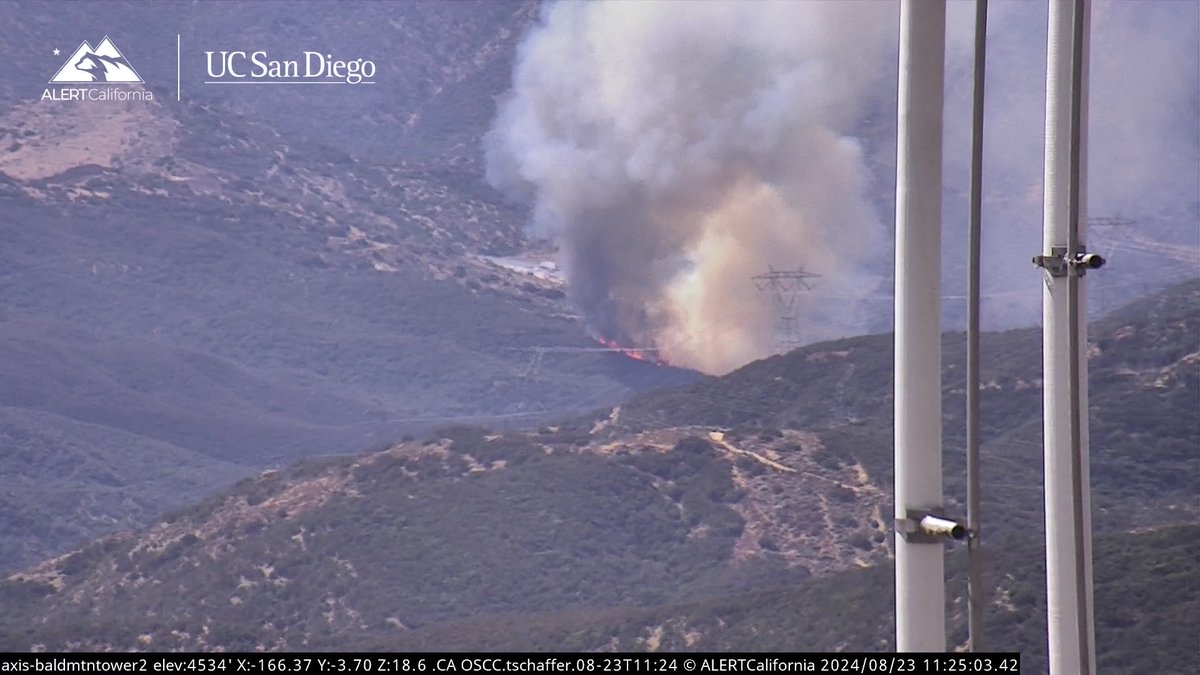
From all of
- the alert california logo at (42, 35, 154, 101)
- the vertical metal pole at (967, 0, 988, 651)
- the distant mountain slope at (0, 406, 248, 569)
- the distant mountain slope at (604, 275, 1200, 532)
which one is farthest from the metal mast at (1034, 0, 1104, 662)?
the alert california logo at (42, 35, 154, 101)

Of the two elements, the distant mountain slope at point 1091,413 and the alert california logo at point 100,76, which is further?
the alert california logo at point 100,76

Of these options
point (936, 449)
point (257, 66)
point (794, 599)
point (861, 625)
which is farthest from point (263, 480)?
point (936, 449)

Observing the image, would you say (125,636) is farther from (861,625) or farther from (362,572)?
(861,625)

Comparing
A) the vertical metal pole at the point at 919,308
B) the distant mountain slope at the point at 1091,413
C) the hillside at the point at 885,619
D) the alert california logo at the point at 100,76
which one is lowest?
the hillside at the point at 885,619

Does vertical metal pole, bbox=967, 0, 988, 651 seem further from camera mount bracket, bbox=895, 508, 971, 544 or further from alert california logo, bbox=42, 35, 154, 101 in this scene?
alert california logo, bbox=42, 35, 154, 101

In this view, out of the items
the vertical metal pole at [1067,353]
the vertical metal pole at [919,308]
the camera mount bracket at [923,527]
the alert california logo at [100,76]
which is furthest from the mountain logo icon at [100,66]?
the camera mount bracket at [923,527]

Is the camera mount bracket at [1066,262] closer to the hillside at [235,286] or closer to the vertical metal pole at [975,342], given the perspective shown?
the vertical metal pole at [975,342]

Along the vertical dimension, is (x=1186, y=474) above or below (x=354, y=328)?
below
